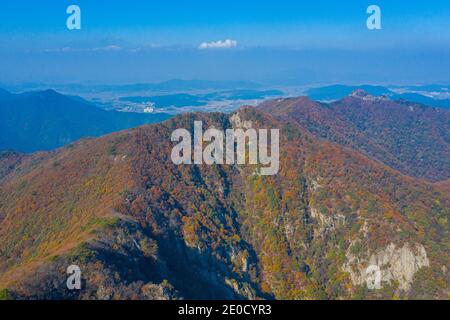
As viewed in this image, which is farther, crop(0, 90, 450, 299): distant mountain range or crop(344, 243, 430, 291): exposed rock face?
crop(344, 243, 430, 291): exposed rock face

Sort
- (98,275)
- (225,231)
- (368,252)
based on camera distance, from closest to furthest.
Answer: (98,275) < (368,252) < (225,231)

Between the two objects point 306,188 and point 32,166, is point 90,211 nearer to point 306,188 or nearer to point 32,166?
point 306,188

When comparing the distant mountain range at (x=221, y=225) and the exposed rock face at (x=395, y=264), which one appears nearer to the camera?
the distant mountain range at (x=221, y=225)
